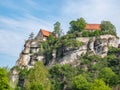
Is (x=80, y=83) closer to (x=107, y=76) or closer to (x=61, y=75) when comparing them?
(x=107, y=76)

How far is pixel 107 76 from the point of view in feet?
354

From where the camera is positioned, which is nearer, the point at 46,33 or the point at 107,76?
the point at 107,76

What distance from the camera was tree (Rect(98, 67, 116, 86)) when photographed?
106m

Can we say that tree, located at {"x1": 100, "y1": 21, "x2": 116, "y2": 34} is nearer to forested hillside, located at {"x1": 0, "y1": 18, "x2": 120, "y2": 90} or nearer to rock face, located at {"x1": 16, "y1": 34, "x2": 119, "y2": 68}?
forested hillside, located at {"x1": 0, "y1": 18, "x2": 120, "y2": 90}

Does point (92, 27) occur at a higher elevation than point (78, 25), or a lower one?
lower

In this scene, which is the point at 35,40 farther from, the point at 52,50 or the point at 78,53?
the point at 78,53

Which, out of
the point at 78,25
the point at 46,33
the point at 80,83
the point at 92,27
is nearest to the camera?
the point at 80,83

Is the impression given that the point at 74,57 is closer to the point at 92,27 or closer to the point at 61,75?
the point at 61,75

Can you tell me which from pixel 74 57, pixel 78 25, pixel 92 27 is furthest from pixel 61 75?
pixel 92 27

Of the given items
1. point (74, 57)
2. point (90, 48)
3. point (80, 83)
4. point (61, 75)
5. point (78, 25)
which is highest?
point (78, 25)

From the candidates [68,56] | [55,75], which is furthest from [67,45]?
[55,75]

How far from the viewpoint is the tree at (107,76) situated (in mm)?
106188

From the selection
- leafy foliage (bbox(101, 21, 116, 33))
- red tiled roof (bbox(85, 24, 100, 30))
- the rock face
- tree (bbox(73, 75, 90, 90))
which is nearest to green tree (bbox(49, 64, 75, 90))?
the rock face

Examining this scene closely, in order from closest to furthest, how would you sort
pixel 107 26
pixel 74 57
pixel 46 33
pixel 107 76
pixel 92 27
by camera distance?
1. pixel 107 76
2. pixel 74 57
3. pixel 107 26
4. pixel 92 27
5. pixel 46 33
